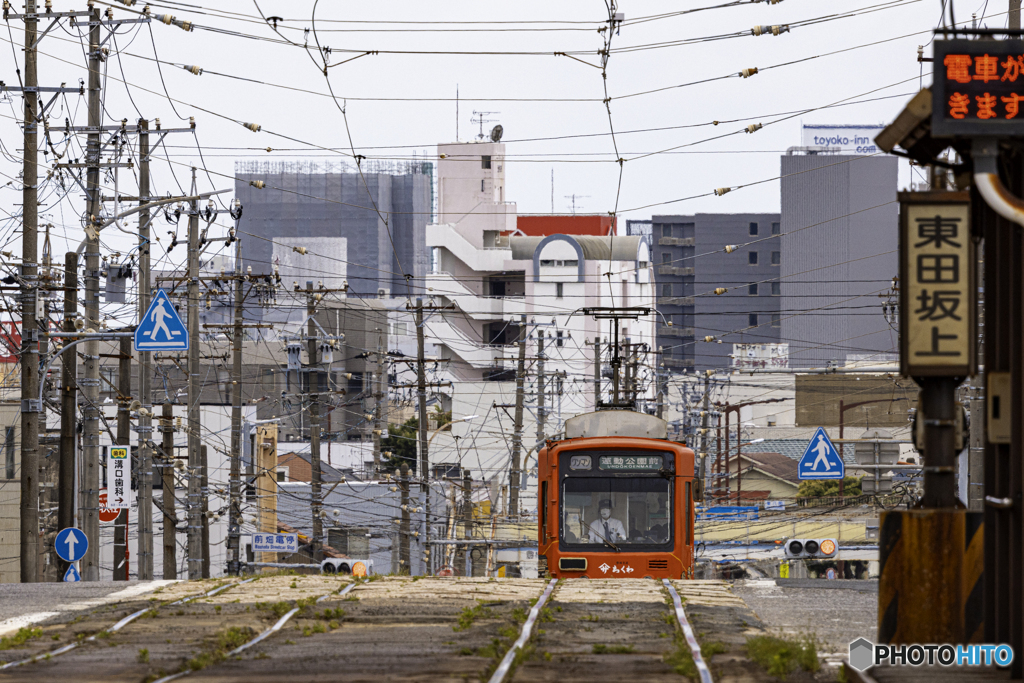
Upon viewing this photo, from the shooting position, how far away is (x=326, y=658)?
9211 millimetres

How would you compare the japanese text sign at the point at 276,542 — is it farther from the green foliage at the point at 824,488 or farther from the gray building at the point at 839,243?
the gray building at the point at 839,243

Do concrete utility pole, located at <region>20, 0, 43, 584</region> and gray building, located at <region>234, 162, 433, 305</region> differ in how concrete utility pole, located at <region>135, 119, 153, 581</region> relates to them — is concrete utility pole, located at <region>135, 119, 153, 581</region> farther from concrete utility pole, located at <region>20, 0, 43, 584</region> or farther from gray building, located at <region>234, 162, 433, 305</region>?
gray building, located at <region>234, 162, 433, 305</region>

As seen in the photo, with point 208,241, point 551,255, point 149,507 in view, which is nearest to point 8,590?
point 149,507

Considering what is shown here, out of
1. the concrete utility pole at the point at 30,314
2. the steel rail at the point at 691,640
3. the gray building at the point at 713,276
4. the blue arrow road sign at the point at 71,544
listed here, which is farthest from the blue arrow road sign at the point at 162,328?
the gray building at the point at 713,276

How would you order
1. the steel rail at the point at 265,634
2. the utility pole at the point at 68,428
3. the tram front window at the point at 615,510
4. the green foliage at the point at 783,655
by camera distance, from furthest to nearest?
the utility pole at the point at 68,428, the tram front window at the point at 615,510, the steel rail at the point at 265,634, the green foliage at the point at 783,655

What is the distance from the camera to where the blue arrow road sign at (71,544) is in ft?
72.0

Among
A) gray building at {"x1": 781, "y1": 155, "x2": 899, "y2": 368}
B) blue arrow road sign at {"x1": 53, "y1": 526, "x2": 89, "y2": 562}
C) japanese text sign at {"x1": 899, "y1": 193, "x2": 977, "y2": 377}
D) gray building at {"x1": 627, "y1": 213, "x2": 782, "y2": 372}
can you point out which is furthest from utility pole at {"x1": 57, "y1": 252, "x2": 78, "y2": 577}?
gray building at {"x1": 627, "y1": 213, "x2": 782, "y2": 372}

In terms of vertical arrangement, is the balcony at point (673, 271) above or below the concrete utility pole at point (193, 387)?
above

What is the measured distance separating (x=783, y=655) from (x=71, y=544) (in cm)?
1691

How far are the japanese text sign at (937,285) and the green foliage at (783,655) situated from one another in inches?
86.9

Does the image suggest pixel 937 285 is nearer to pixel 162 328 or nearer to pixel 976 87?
pixel 976 87

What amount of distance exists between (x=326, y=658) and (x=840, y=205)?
7959 centimetres

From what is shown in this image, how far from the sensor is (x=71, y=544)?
72.4 feet

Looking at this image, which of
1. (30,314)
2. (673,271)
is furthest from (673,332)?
(30,314)
